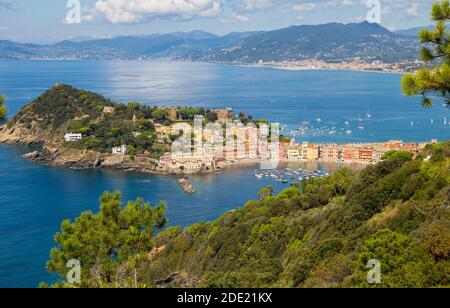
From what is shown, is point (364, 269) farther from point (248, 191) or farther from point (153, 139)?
point (153, 139)

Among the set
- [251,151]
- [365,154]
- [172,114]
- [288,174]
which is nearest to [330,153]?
[365,154]

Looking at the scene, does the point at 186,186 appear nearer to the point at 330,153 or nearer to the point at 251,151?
the point at 251,151

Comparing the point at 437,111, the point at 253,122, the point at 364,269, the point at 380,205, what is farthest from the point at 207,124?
the point at 364,269

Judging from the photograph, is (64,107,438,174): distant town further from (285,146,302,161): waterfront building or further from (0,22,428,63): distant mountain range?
(0,22,428,63): distant mountain range

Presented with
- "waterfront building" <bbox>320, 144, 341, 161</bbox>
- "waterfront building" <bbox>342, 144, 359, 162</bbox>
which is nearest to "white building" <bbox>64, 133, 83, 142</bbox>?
"waterfront building" <bbox>320, 144, 341, 161</bbox>

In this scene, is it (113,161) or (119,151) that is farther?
(119,151)

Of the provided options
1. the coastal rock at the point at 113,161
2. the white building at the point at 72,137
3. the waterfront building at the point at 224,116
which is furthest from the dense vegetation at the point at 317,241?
the waterfront building at the point at 224,116

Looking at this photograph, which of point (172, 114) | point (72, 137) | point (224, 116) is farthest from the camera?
point (224, 116)
